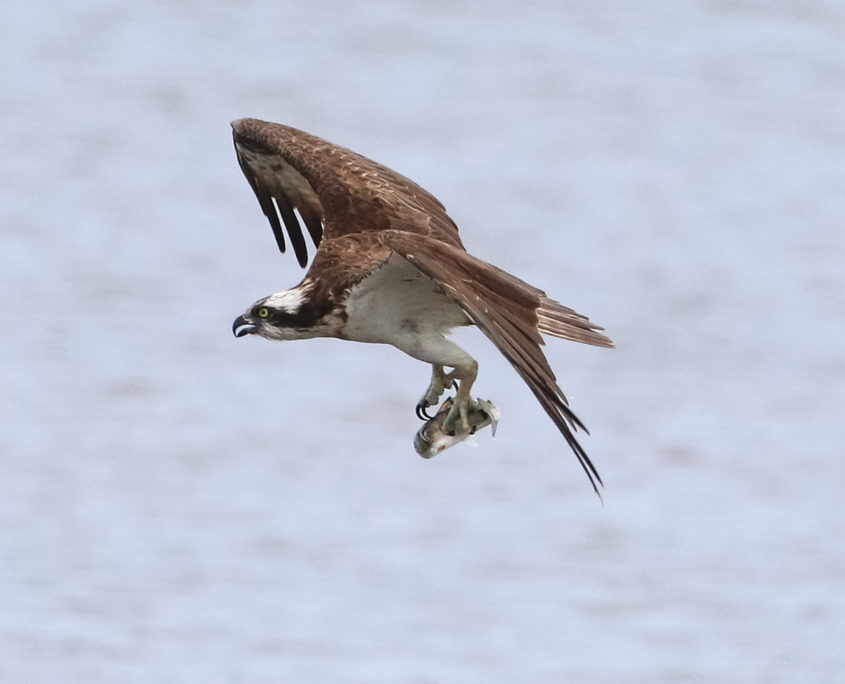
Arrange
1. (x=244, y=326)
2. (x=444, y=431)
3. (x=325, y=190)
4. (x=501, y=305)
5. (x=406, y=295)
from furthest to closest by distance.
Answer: (x=325, y=190) → (x=444, y=431) → (x=244, y=326) → (x=406, y=295) → (x=501, y=305)

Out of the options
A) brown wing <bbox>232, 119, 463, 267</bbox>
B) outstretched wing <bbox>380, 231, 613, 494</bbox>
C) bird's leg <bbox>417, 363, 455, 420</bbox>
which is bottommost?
outstretched wing <bbox>380, 231, 613, 494</bbox>

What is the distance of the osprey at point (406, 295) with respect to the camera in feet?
30.1

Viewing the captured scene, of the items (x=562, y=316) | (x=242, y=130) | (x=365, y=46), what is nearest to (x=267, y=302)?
(x=562, y=316)

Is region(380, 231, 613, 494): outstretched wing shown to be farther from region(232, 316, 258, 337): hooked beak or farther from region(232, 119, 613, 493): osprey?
region(232, 316, 258, 337): hooked beak

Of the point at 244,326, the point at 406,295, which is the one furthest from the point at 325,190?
the point at 406,295

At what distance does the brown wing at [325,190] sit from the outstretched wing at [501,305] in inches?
26.5

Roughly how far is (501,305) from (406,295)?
809mm

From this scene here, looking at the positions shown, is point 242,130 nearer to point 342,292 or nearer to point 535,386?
point 342,292

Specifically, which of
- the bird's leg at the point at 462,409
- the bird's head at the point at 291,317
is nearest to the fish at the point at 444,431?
the bird's leg at the point at 462,409

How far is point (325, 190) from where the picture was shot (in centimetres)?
1101

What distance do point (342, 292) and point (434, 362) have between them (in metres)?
0.60

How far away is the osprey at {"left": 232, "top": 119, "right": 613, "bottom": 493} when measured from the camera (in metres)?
9.17

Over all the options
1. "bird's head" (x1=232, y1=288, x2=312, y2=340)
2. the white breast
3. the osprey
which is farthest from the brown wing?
"bird's head" (x1=232, y1=288, x2=312, y2=340)

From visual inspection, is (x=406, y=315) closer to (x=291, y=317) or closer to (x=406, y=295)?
(x=406, y=295)
